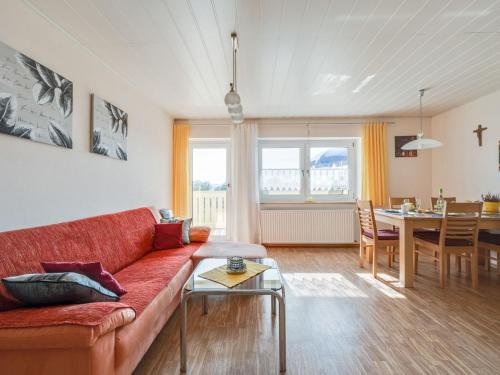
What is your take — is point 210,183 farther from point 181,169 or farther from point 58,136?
point 58,136

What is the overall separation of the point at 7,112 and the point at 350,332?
9.16 ft

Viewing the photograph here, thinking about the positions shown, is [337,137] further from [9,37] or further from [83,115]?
[9,37]

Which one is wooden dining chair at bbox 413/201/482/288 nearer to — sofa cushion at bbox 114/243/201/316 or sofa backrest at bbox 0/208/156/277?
sofa cushion at bbox 114/243/201/316

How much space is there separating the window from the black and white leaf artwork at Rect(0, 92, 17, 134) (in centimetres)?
353

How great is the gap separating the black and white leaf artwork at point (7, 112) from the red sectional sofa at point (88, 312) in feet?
2.11

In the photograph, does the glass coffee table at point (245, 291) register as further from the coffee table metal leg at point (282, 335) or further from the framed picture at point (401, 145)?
the framed picture at point (401, 145)

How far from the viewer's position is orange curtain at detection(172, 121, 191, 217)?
Answer: 450cm

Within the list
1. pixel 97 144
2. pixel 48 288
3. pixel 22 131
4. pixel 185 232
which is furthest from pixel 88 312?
pixel 185 232

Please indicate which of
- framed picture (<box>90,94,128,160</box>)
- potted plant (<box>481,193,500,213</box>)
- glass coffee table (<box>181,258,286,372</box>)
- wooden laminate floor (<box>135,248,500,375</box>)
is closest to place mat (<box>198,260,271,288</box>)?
glass coffee table (<box>181,258,286,372</box>)

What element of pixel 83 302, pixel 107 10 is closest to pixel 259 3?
pixel 107 10

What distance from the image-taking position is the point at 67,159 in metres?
2.03

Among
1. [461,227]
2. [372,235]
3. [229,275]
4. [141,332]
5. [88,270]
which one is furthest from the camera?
[372,235]

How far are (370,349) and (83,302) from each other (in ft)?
5.95

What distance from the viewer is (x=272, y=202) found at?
4582 mm
